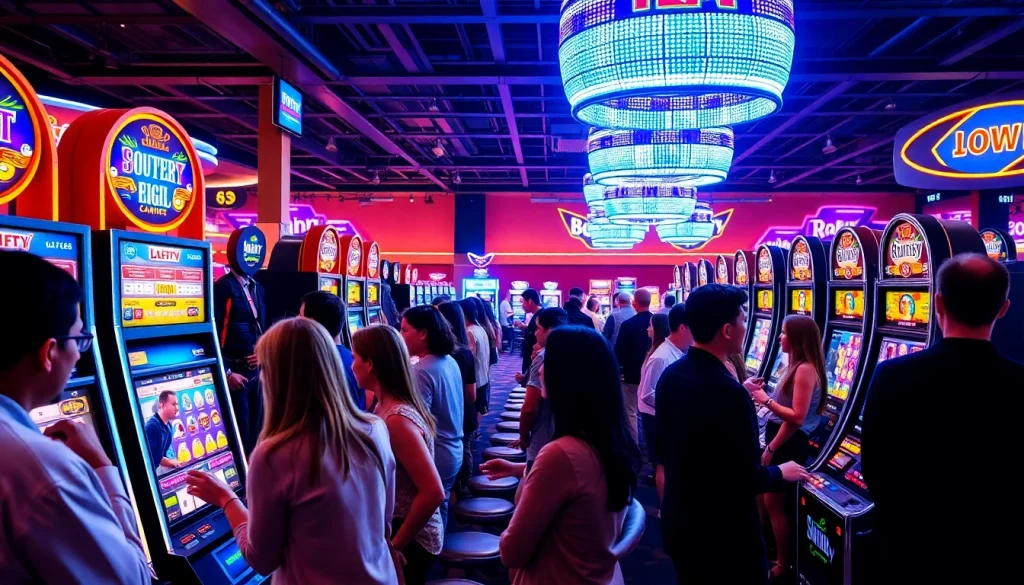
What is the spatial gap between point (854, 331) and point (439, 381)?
245cm

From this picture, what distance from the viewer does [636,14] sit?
258cm

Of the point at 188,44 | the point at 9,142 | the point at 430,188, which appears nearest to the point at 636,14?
the point at 9,142

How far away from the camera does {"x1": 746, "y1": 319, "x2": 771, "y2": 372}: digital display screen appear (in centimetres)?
561

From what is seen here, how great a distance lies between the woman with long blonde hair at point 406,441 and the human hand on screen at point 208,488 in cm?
56

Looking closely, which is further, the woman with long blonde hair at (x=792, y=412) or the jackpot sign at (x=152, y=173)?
the woman with long blonde hair at (x=792, y=412)

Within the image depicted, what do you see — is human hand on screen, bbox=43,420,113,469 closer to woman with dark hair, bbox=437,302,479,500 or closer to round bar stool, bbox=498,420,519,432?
woman with dark hair, bbox=437,302,479,500

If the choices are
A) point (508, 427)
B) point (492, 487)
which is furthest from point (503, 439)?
point (492, 487)

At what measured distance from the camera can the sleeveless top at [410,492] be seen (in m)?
2.28

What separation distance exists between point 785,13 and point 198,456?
103 inches

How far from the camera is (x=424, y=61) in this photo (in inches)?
318

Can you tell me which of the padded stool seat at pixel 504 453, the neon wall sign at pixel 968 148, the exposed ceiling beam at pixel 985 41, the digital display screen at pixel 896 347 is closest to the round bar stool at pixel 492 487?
the padded stool seat at pixel 504 453

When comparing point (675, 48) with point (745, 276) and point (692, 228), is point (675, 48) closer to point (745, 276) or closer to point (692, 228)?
point (745, 276)

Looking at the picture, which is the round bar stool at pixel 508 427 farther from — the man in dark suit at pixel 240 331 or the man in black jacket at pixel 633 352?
the man in dark suit at pixel 240 331

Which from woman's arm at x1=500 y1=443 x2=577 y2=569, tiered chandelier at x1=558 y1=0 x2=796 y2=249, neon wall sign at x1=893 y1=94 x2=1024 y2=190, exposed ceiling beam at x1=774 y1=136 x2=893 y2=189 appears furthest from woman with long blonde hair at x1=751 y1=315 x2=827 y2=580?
exposed ceiling beam at x1=774 y1=136 x2=893 y2=189
